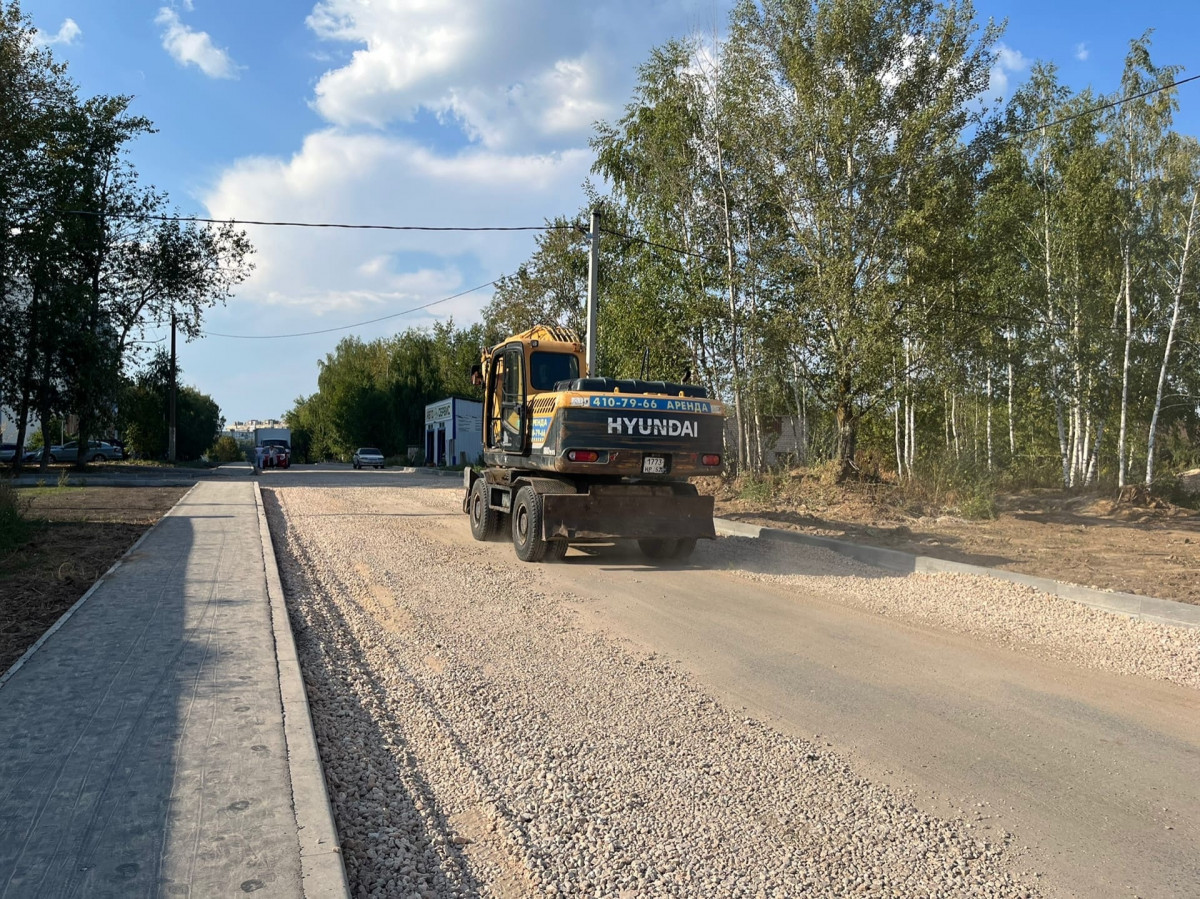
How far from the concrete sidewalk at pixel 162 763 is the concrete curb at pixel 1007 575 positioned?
736cm

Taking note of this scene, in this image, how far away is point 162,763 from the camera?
3.86 meters

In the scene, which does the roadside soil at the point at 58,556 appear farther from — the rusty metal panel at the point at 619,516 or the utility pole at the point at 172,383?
the utility pole at the point at 172,383

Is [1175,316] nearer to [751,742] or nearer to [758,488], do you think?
[758,488]

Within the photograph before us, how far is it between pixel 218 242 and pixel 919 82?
104ft

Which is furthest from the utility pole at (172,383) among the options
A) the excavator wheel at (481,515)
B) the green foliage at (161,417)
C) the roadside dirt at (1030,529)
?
the excavator wheel at (481,515)

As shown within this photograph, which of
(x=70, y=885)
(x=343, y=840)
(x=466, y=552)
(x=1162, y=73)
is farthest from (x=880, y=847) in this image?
(x=1162, y=73)

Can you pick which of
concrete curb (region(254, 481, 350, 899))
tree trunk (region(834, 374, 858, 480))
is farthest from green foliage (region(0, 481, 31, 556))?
tree trunk (region(834, 374, 858, 480))

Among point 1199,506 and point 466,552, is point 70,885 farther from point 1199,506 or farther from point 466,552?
point 1199,506

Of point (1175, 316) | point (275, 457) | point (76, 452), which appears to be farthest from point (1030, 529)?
point (76, 452)

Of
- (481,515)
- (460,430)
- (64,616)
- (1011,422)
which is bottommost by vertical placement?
(64,616)

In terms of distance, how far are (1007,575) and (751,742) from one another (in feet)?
19.6

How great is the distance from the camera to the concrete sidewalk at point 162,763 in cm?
296

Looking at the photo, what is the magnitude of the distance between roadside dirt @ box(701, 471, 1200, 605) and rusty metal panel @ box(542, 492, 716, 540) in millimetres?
3438

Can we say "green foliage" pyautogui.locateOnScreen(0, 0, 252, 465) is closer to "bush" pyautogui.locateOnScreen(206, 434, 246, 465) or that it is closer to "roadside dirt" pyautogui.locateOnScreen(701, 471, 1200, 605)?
"roadside dirt" pyautogui.locateOnScreen(701, 471, 1200, 605)
